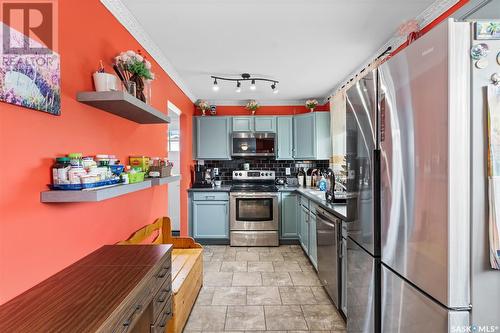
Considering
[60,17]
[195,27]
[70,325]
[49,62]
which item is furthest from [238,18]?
[70,325]

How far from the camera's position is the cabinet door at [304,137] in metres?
4.55

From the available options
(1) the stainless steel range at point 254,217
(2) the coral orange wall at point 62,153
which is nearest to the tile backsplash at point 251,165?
(1) the stainless steel range at point 254,217

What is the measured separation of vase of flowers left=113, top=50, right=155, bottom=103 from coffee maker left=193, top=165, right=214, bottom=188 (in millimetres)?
2824

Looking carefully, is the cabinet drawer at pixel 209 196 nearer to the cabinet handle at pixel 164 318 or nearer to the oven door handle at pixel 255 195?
the oven door handle at pixel 255 195

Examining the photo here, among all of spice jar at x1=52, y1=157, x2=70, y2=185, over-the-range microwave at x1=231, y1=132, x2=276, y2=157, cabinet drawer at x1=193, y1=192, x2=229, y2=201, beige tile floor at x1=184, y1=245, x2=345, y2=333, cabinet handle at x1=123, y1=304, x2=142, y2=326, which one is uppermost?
over-the-range microwave at x1=231, y1=132, x2=276, y2=157

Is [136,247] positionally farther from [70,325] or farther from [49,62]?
[49,62]

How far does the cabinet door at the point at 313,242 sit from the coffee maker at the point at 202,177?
2012mm

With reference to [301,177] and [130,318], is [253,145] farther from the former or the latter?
[130,318]

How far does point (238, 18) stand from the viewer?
2.15 metres

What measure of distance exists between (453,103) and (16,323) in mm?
1800

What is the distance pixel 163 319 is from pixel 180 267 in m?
0.80

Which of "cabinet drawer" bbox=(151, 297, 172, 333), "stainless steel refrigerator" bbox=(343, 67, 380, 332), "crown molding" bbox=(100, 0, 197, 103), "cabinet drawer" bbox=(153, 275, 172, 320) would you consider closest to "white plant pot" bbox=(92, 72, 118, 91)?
"crown molding" bbox=(100, 0, 197, 103)

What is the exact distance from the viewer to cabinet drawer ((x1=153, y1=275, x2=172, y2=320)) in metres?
1.49

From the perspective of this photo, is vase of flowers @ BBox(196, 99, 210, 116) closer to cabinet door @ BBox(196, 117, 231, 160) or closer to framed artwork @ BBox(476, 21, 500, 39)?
cabinet door @ BBox(196, 117, 231, 160)
